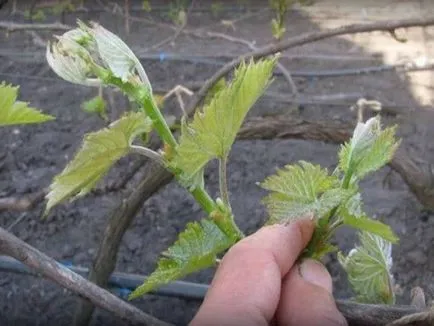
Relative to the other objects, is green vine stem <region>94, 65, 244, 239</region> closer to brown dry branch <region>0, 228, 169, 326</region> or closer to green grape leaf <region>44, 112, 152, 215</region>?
green grape leaf <region>44, 112, 152, 215</region>

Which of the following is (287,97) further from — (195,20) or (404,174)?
(195,20)

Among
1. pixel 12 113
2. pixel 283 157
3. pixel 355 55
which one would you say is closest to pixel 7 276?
pixel 283 157

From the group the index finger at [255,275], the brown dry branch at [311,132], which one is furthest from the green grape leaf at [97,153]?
the brown dry branch at [311,132]

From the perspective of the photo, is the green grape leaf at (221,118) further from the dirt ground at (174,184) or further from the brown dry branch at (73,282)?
the dirt ground at (174,184)

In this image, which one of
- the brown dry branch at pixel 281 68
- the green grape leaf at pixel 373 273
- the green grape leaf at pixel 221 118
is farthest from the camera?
the brown dry branch at pixel 281 68

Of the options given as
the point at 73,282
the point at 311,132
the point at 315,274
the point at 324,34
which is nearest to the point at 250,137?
the point at 311,132
